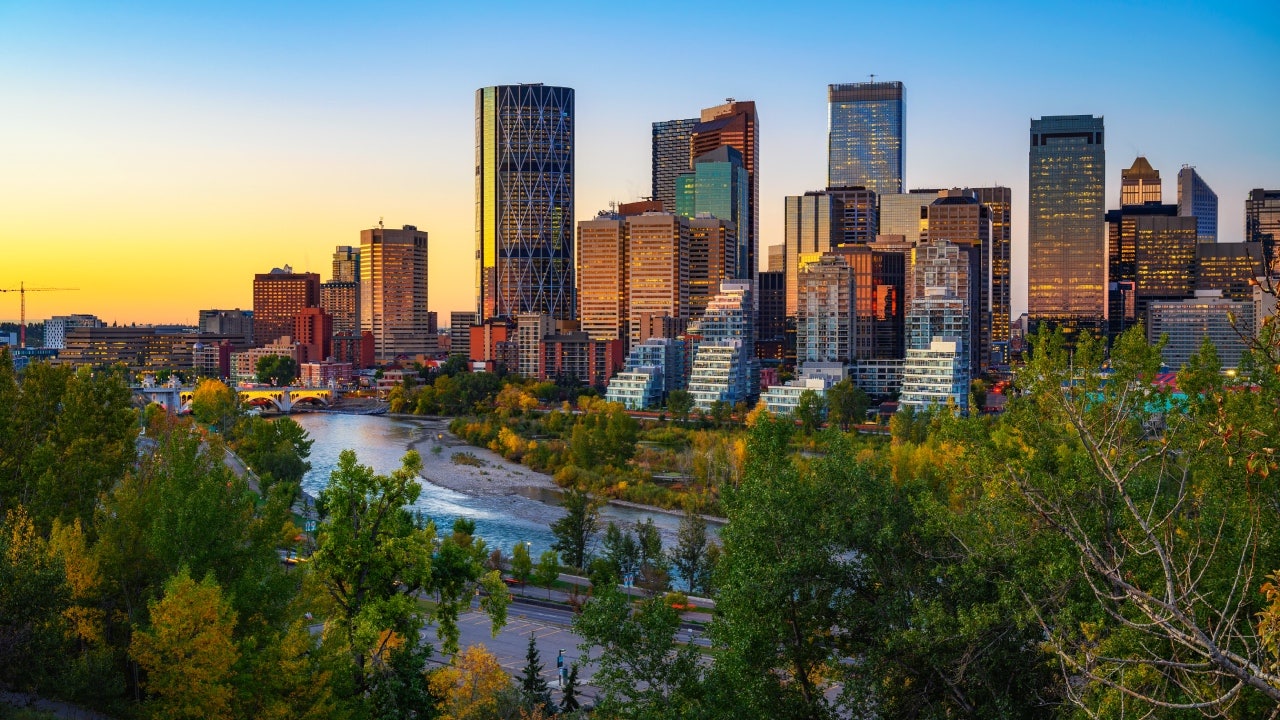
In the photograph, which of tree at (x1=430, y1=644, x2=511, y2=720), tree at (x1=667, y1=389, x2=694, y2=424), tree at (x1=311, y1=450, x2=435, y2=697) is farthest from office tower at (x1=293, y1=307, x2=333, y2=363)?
tree at (x1=311, y1=450, x2=435, y2=697)

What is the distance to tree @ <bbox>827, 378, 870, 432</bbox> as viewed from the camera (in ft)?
208

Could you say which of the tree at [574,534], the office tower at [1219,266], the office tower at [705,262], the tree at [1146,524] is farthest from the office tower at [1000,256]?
the tree at [1146,524]

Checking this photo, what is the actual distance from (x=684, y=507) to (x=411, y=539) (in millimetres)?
28898

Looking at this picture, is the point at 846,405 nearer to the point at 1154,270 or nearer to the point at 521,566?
the point at 521,566

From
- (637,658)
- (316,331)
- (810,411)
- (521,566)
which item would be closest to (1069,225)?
(810,411)

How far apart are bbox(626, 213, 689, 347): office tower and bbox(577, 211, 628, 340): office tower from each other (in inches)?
108

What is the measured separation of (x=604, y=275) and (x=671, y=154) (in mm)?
75274

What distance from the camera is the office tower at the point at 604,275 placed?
125 metres

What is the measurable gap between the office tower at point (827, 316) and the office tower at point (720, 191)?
6270 cm

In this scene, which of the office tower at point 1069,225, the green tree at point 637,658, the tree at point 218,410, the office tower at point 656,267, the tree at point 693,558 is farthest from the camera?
the office tower at point 1069,225

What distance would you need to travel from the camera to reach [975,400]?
233 feet

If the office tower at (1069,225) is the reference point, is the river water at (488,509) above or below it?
below

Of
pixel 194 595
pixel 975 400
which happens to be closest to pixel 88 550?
pixel 194 595

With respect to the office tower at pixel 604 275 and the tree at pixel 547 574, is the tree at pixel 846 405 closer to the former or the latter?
the tree at pixel 547 574
